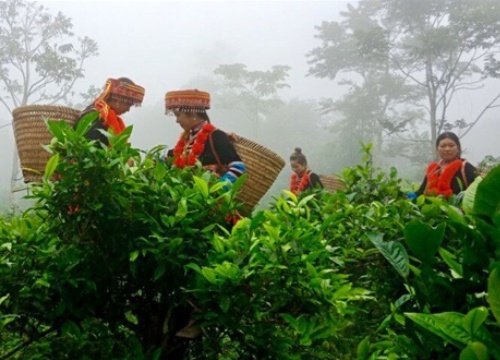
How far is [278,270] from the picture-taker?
5.31ft

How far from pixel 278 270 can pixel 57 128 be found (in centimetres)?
90

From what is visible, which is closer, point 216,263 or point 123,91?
point 216,263

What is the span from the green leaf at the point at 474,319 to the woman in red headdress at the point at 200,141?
1936mm

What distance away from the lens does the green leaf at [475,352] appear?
33.7 inches

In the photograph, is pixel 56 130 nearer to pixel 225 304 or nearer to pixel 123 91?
pixel 225 304

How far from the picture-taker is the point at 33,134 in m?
2.53

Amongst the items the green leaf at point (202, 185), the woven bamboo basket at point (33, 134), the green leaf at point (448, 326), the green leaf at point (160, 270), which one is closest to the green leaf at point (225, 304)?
the green leaf at point (160, 270)

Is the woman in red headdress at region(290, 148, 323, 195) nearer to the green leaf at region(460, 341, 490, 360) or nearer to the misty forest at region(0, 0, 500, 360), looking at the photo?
the misty forest at region(0, 0, 500, 360)

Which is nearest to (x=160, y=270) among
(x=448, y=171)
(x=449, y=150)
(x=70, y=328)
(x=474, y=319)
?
(x=70, y=328)

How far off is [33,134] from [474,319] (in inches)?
89.4

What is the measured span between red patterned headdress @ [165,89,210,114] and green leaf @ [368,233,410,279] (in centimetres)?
209

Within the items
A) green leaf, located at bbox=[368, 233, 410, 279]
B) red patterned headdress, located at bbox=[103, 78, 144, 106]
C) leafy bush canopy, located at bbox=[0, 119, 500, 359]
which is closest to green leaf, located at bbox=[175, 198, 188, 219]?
leafy bush canopy, located at bbox=[0, 119, 500, 359]

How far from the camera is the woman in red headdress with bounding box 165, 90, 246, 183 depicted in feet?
9.55

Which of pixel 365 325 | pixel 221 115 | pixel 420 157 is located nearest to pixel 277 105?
pixel 420 157
